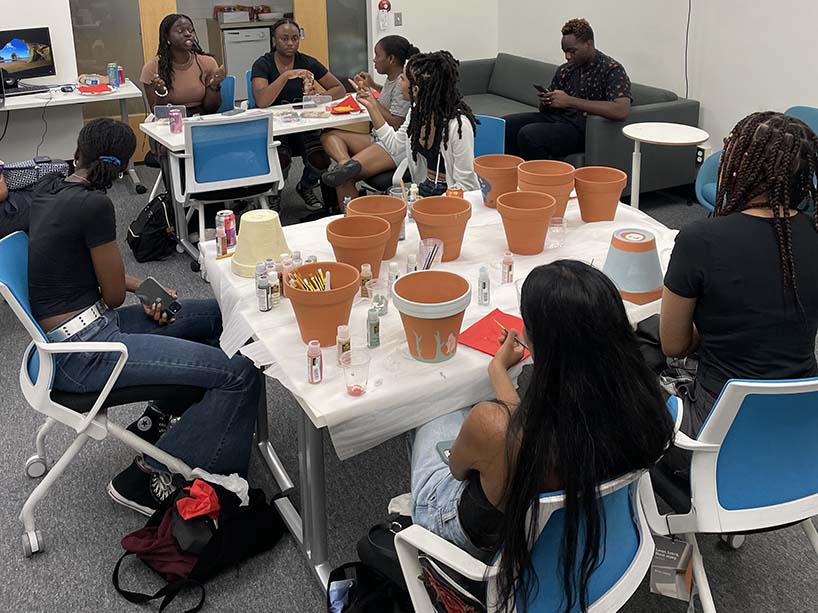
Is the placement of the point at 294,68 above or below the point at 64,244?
above

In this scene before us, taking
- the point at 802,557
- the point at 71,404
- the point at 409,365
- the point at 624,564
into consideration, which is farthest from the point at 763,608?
the point at 71,404

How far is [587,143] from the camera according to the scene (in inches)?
200

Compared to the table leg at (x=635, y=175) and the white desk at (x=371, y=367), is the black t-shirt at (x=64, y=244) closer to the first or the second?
the white desk at (x=371, y=367)

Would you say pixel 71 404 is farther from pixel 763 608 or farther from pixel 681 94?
pixel 681 94

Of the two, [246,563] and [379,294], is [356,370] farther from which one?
[246,563]

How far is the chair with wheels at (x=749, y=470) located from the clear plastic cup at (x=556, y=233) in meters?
1.04

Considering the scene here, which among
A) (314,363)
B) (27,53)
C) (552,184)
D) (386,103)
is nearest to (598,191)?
(552,184)

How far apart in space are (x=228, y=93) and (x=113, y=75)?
114cm

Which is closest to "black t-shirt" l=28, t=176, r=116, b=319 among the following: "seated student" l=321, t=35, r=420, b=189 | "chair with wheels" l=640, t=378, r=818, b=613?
"chair with wheels" l=640, t=378, r=818, b=613

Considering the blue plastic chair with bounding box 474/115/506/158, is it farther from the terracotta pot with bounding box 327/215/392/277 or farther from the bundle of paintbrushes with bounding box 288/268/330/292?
the bundle of paintbrushes with bounding box 288/268/330/292

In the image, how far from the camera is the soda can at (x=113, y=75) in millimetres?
5953

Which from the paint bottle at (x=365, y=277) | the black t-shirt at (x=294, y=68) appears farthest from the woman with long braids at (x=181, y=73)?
the paint bottle at (x=365, y=277)

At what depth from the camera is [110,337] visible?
248cm

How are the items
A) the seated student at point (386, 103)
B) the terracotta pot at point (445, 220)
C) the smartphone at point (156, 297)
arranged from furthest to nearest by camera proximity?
the seated student at point (386, 103), the smartphone at point (156, 297), the terracotta pot at point (445, 220)
